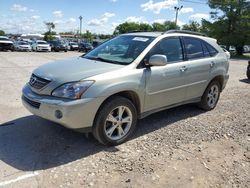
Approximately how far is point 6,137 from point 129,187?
230cm

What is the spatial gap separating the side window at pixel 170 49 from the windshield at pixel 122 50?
170 millimetres

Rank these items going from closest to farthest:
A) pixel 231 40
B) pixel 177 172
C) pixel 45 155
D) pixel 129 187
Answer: pixel 129 187
pixel 177 172
pixel 45 155
pixel 231 40

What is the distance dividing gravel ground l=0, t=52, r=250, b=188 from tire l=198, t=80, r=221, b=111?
1.50 feet

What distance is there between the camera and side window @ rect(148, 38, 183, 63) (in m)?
4.74

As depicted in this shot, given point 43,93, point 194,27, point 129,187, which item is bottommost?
point 129,187

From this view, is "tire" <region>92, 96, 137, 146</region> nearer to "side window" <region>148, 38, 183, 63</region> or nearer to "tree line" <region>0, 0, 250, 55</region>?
"side window" <region>148, 38, 183, 63</region>

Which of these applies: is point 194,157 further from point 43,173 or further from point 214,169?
point 43,173

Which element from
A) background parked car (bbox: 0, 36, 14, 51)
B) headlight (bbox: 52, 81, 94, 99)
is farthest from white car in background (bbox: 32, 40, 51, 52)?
headlight (bbox: 52, 81, 94, 99)

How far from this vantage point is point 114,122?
4188mm

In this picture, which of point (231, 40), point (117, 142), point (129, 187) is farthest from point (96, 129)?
point (231, 40)

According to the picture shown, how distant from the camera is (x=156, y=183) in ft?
10.8

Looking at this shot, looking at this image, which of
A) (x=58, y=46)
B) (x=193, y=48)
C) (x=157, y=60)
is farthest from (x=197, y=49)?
(x=58, y=46)

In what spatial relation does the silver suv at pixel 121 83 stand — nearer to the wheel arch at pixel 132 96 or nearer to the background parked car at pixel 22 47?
the wheel arch at pixel 132 96

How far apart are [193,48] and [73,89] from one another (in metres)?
2.90
